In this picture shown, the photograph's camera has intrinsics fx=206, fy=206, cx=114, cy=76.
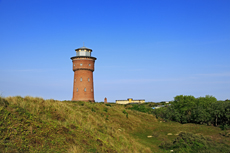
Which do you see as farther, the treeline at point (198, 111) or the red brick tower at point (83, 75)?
the red brick tower at point (83, 75)

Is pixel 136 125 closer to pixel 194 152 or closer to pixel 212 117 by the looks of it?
pixel 194 152

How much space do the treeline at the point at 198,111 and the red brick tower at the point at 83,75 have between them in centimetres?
1595

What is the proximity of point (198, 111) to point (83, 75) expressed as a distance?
81.3ft

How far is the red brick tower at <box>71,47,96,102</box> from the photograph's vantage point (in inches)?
1769

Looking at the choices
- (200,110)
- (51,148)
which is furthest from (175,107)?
(51,148)

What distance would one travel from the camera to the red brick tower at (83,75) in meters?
44.9

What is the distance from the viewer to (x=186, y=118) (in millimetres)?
42438

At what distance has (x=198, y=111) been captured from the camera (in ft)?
130

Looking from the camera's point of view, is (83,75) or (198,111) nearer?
(198,111)

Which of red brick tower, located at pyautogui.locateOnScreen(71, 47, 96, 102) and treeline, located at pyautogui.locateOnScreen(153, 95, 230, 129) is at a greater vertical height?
red brick tower, located at pyautogui.locateOnScreen(71, 47, 96, 102)

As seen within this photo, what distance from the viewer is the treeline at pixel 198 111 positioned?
3697cm

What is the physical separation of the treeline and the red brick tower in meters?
15.9

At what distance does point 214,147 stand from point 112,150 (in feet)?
35.7

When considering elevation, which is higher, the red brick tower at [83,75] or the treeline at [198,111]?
the red brick tower at [83,75]
